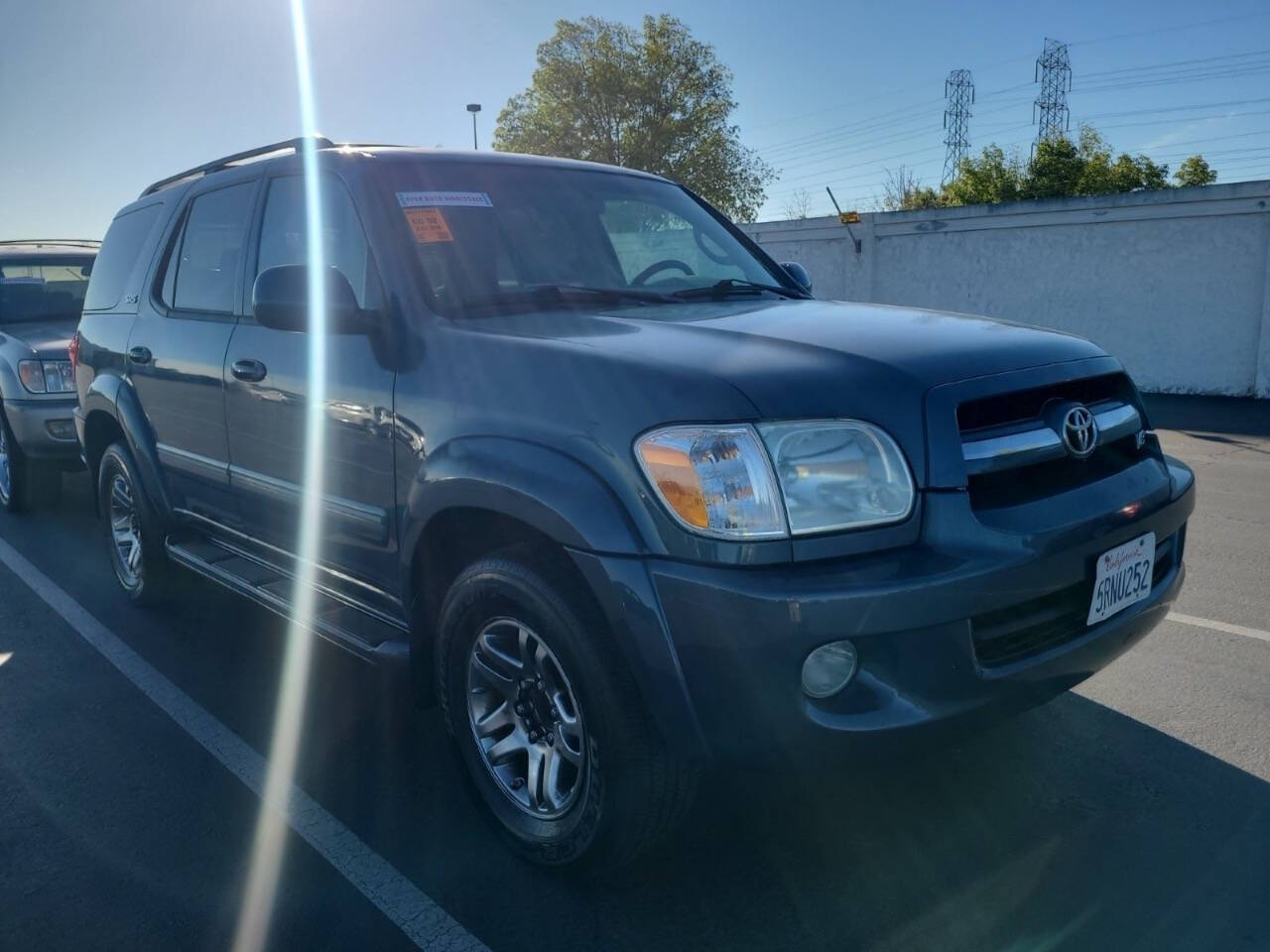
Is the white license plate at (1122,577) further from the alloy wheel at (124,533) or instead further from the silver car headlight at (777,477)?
the alloy wheel at (124,533)

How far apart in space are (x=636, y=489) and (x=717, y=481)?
7.1 inches

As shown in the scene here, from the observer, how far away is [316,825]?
3021mm

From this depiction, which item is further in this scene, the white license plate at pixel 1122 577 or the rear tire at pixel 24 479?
the rear tire at pixel 24 479

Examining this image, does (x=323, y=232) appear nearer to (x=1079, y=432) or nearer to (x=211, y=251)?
(x=211, y=251)

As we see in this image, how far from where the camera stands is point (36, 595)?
535cm

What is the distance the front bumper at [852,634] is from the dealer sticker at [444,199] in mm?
1514

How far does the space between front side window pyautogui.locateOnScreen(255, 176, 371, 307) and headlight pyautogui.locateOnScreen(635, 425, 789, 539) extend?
1.35 metres

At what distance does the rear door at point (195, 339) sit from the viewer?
3971 mm

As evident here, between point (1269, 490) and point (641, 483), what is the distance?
714 cm

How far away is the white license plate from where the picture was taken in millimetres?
2561

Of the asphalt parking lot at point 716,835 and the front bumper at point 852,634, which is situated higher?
the front bumper at point 852,634

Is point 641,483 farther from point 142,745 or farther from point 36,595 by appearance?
point 36,595

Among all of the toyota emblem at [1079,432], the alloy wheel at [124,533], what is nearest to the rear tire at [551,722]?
the toyota emblem at [1079,432]

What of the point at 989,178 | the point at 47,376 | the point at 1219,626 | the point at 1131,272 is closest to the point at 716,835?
the point at 1219,626
